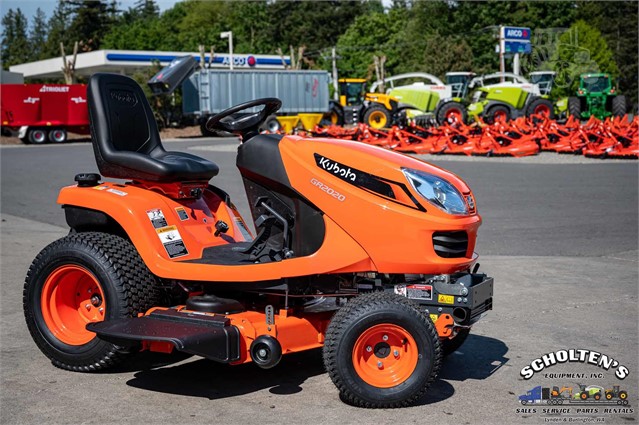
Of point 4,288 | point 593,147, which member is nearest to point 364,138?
point 593,147

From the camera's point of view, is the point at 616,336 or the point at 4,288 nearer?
the point at 616,336

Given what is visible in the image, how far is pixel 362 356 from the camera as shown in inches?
178

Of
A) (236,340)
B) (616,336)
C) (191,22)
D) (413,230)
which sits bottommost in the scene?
(616,336)

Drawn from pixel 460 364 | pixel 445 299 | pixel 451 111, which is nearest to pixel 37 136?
pixel 451 111

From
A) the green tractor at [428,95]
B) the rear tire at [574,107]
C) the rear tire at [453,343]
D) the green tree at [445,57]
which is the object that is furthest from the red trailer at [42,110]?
the rear tire at [453,343]

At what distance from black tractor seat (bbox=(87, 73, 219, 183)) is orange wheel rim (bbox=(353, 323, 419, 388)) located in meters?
1.61

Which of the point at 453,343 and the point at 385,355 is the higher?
the point at 385,355

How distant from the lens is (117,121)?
17.9 ft

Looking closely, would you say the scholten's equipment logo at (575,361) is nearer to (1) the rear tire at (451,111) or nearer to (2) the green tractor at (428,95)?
(1) the rear tire at (451,111)

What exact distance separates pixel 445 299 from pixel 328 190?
0.88m

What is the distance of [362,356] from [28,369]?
2136mm

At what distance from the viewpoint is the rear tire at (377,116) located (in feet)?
107

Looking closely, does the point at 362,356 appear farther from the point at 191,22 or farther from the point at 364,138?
the point at 191,22

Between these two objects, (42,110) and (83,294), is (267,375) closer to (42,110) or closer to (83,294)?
(83,294)
